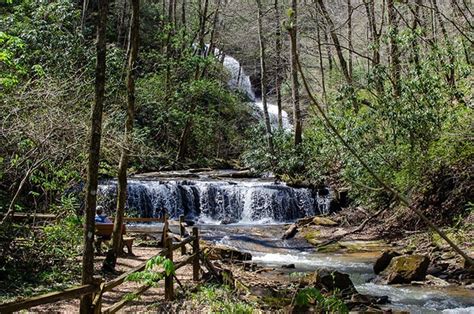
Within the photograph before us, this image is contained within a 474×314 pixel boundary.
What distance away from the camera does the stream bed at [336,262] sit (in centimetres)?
961

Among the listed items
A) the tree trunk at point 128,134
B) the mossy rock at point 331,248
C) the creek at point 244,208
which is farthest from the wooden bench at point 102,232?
the mossy rock at point 331,248

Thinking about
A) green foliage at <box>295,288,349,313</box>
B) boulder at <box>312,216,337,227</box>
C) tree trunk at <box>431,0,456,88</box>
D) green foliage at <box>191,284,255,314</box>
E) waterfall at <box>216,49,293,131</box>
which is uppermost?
waterfall at <box>216,49,293,131</box>

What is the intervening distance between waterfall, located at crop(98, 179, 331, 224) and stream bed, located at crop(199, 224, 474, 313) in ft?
4.85

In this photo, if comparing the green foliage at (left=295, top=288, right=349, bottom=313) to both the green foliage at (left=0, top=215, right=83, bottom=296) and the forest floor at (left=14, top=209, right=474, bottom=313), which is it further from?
the green foliage at (left=0, top=215, right=83, bottom=296)

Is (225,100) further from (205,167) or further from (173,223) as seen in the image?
(173,223)

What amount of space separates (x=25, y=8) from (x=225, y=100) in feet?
56.5

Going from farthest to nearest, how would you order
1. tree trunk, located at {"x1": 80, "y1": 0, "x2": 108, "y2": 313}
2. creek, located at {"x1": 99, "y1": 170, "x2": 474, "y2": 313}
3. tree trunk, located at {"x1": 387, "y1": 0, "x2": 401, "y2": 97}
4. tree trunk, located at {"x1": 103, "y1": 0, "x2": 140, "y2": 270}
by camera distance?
1. tree trunk, located at {"x1": 387, "y1": 0, "x2": 401, "y2": 97}
2. creek, located at {"x1": 99, "y1": 170, "x2": 474, "y2": 313}
3. tree trunk, located at {"x1": 103, "y1": 0, "x2": 140, "y2": 270}
4. tree trunk, located at {"x1": 80, "y1": 0, "x2": 108, "y2": 313}

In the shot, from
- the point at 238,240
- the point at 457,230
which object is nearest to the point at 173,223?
the point at 238,240

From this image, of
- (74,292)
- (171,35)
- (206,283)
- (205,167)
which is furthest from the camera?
(171,35)

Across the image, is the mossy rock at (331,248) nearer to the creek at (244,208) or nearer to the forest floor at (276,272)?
the forest floor at (276,272)

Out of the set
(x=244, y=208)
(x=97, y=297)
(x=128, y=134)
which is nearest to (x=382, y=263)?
(x=128, y=134)

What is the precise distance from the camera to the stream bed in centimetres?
961

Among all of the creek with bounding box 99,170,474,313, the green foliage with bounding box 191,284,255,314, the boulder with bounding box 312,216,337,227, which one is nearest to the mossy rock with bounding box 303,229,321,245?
the creek with bounding box 99,170,474,313

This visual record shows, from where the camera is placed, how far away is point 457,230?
13.6 meters
